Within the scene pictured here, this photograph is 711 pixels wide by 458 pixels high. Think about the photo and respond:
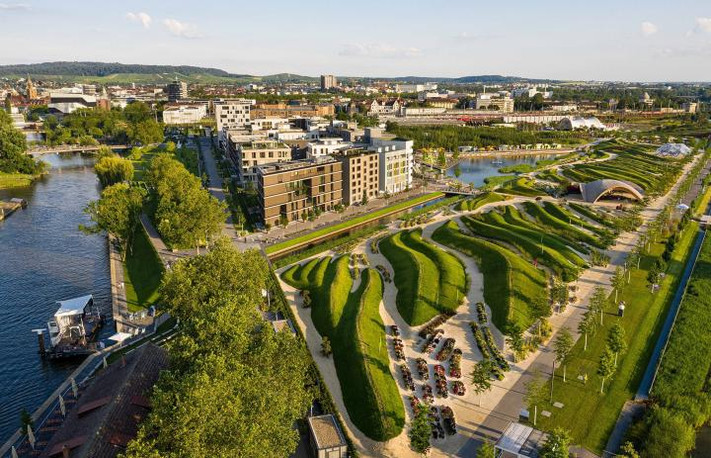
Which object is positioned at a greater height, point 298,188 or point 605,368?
point 298,188

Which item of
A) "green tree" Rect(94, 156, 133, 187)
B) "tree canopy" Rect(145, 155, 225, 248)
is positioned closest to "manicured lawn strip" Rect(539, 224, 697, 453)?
"tree canopy" Rect(145, 155, 225, 248)

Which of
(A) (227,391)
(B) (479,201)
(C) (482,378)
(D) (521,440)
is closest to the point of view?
(A) (227,391)

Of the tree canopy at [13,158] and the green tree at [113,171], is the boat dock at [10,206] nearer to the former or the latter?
the green tree at [113,171]

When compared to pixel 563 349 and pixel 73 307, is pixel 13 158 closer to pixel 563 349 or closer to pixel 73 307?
pixel 73 307

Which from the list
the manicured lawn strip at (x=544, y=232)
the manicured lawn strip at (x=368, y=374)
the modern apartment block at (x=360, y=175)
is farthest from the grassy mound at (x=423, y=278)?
the modern apartment block at (x=360, y=175)

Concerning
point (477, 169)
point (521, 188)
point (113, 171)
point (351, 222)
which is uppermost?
point (113, 171)

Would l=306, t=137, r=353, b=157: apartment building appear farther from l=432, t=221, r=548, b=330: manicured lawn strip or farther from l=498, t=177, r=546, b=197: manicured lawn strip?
l=432, t=221, r=548, b=330: manicured lawn strip

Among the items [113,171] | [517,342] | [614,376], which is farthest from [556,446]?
[113,171]
